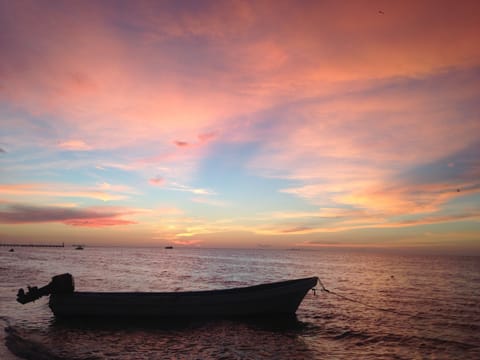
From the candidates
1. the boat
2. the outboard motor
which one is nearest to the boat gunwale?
the boat

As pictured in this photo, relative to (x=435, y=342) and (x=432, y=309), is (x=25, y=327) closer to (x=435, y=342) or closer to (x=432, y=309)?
(x=435, y=342)

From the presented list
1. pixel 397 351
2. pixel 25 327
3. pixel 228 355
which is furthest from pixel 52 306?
pixel 397 351

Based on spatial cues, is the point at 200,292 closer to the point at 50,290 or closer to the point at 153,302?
the point at 153,302

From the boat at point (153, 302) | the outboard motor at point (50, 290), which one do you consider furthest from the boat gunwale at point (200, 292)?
the outboard motor at point (50, 290)

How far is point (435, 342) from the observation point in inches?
715

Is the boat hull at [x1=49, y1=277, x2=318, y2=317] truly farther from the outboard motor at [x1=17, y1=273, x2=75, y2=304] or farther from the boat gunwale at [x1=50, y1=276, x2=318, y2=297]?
the outboard motor at [x1=17, y1=273, x2=75, y2=304]

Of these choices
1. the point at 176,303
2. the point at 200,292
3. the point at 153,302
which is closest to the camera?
the point at 153,302

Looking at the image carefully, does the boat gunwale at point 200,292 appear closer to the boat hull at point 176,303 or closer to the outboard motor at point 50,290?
the boat hull at point 176,303

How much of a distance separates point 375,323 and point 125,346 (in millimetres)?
16255

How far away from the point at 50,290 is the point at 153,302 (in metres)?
6.14

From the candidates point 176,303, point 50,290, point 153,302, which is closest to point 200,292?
point 176,303

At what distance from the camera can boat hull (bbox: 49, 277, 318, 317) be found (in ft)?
64.3

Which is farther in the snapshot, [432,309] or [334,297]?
[334,297]

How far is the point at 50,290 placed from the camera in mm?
19625
